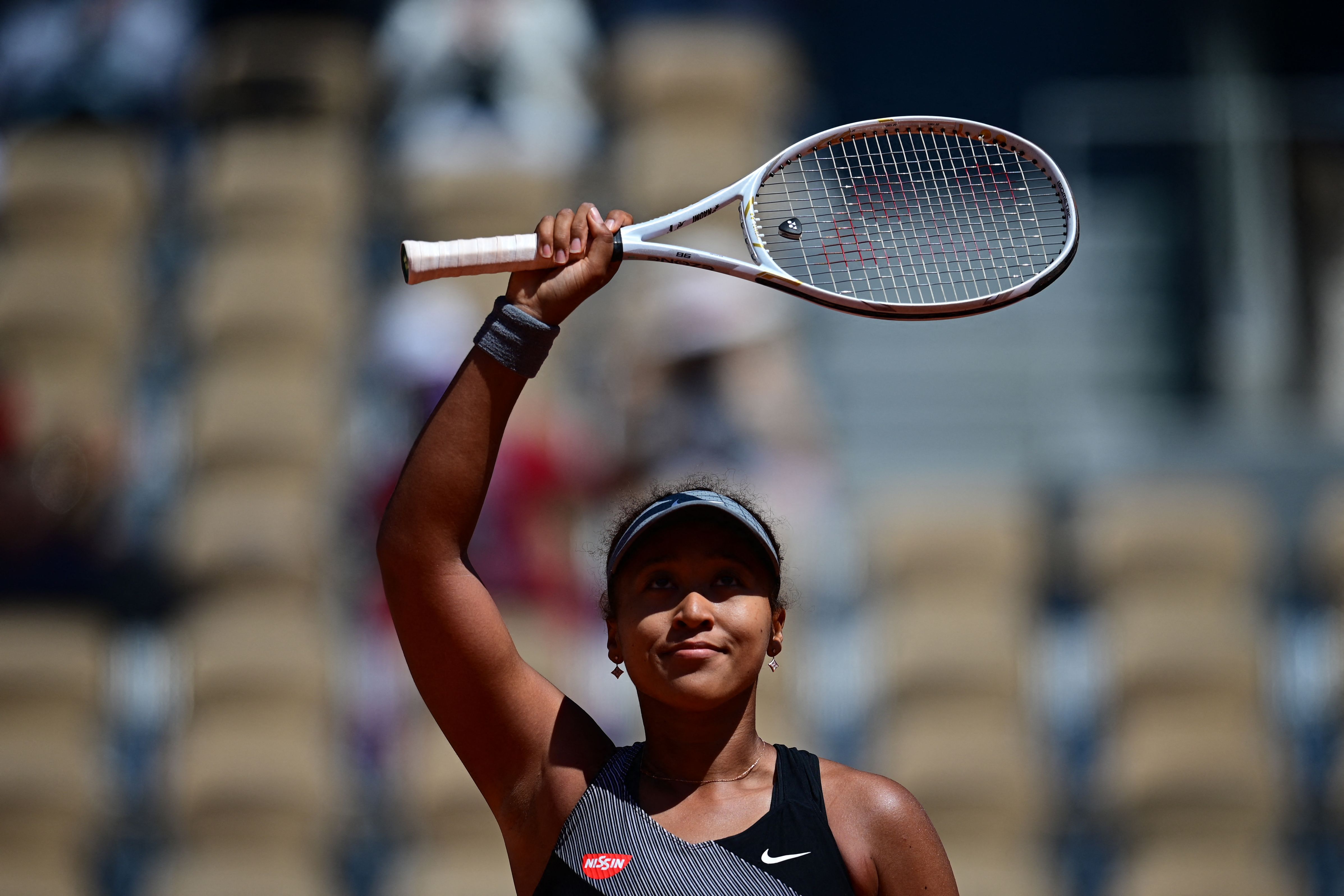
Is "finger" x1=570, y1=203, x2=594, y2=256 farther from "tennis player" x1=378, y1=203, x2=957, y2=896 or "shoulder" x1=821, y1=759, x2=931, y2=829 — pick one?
"shoulder" x1=821, y1=759, x2=931, y2=829

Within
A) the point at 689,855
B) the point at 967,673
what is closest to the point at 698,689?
the point at 689,855

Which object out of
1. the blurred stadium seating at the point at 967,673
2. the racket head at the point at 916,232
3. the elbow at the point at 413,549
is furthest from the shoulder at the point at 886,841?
the blurred stadium seating at the point at 967,673

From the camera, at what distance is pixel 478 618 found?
2.04 metres

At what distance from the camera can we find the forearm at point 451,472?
203 cm

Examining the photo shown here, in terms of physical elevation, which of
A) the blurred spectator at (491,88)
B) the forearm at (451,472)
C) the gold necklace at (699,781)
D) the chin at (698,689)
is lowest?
the gold necklace at (699,781)

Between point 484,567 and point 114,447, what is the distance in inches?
60.7

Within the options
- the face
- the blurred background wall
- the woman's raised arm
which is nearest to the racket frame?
the woman's raised arm

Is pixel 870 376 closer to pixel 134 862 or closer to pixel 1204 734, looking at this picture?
pixel 1204 734

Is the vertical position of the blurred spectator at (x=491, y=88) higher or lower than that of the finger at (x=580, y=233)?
higher

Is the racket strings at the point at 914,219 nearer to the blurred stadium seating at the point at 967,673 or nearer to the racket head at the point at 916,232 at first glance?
the racket head at the point at 916,232

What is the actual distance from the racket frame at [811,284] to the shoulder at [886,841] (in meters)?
0.63

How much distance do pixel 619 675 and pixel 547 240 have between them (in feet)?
1.80

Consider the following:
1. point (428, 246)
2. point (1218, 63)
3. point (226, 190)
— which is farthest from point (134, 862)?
point (1218, 63)

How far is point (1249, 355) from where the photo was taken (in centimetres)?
627
